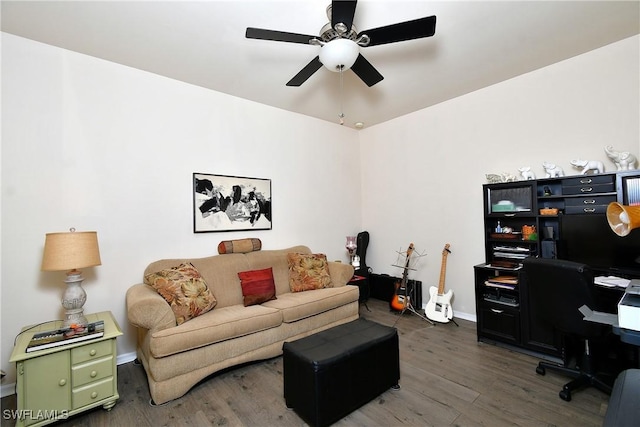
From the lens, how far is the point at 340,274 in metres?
3.64

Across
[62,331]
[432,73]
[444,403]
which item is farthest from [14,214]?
[432,73]

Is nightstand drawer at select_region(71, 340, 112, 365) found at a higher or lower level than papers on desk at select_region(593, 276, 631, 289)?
lower

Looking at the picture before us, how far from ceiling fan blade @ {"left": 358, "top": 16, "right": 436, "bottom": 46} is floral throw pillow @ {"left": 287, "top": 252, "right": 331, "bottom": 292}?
2420 millimetres

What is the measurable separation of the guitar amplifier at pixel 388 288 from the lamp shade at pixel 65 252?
11.4 feet

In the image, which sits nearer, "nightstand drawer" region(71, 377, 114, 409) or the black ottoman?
the black ottoman

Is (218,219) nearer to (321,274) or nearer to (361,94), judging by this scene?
(321,274)

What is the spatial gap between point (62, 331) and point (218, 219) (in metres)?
1.65

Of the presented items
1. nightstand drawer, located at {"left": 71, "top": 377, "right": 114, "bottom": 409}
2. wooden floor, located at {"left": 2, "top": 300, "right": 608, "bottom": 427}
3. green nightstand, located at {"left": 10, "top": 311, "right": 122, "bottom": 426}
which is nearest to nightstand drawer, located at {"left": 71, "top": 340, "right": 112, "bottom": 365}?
green nightstand, located at {"left": 10, "top": 311, "right": 122, "bottom": 426}

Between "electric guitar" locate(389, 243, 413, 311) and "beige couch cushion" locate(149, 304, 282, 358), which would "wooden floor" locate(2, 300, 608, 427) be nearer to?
"beige couch cushion" locate(149, 304, 282, 358)

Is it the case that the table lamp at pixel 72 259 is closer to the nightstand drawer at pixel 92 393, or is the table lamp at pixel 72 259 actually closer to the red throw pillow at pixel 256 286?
the nightstand drawer at pixel 92 393

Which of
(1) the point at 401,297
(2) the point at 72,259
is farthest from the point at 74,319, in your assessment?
(1) the point at 401,297

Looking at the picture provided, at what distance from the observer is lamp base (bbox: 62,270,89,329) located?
2.20 metres

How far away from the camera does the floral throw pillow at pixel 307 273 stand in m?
3.47

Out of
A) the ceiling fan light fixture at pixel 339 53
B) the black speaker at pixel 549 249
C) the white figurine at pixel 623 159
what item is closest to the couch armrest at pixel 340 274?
the black speaker at pixel 549 249
